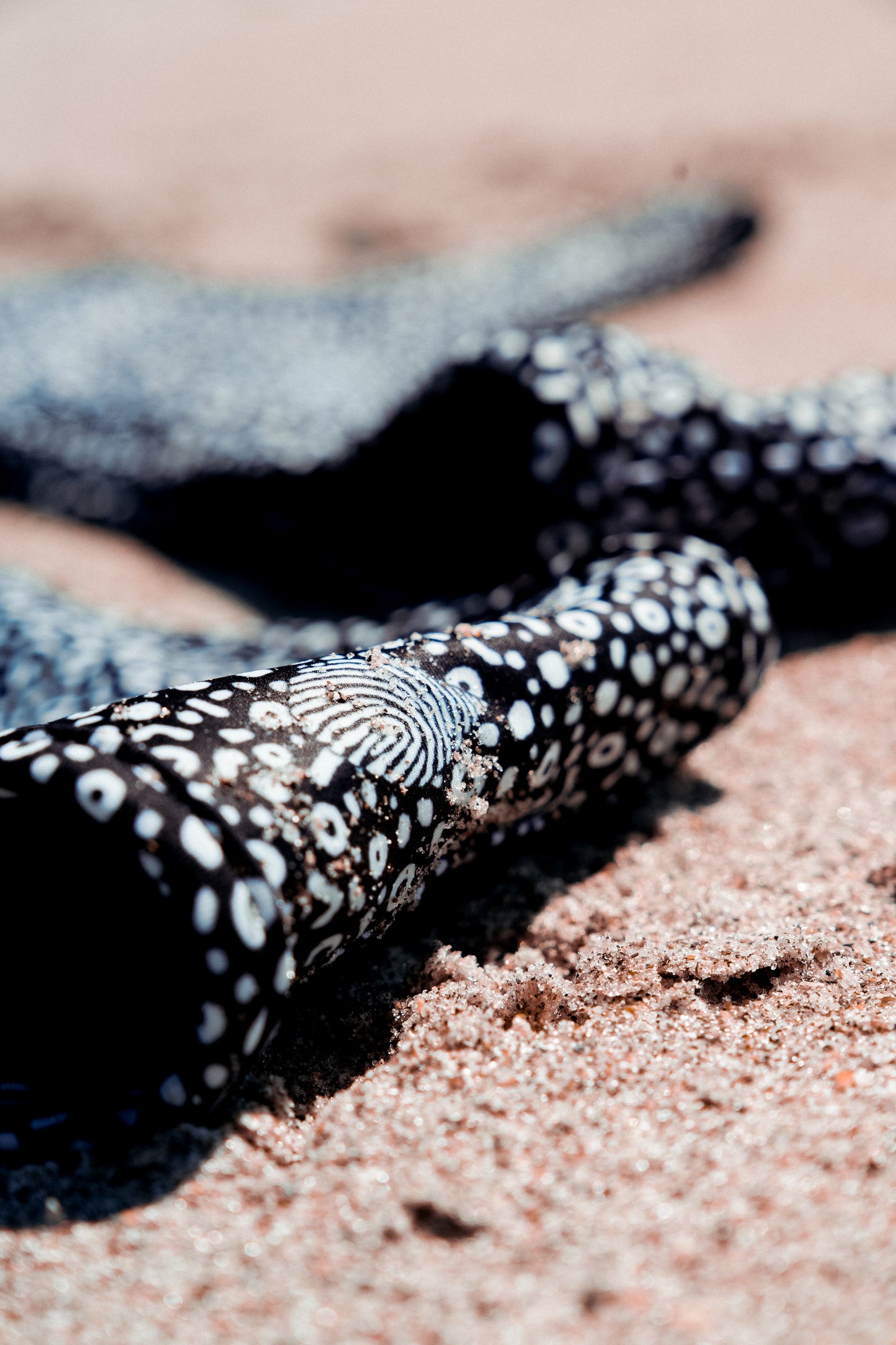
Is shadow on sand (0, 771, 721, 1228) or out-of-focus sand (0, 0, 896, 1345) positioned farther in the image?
shadow on sand (0, 771, 721, 1228)

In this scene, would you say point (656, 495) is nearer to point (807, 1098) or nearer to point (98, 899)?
point (807, 1098)

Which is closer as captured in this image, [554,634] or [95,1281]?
[95,1281]

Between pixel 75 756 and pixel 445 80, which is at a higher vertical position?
pixel 445 80

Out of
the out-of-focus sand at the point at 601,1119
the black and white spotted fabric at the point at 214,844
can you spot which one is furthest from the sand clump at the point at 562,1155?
the black and white spotted fabric at the point at 214,844

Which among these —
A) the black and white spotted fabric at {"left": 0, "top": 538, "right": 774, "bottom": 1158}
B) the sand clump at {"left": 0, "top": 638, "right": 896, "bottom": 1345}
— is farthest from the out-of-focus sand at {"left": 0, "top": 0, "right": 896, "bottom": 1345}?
the black and white spotted fabric at {"left": 0, "top": 538, "right": 774, "bottom": 1158}

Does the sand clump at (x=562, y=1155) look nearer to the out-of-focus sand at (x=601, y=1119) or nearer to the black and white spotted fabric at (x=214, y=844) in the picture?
the out-of-focus sand at (x=601, y=1119)

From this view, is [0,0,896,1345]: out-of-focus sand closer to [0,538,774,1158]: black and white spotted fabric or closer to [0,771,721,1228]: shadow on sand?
[0,771,721,1228]: shadow on sand

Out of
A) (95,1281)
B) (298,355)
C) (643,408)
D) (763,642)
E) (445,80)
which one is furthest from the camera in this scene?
(445,80)

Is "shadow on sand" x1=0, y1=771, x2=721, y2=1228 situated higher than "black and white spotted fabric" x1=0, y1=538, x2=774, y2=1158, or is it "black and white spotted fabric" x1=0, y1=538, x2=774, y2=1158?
"black and white spotted fabric" x1=0, y1=538, x2=774, y2=1158

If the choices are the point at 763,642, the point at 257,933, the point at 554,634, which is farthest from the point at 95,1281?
the point at 763,642
